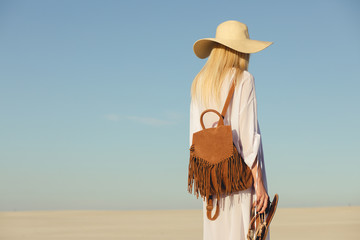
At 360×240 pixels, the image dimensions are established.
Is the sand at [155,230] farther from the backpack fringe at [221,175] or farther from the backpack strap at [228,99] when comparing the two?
the backpack strap at [228,99]

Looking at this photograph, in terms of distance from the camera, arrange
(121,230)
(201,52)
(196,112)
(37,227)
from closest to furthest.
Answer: (196,112), (201,52), (121,230), (37,227)

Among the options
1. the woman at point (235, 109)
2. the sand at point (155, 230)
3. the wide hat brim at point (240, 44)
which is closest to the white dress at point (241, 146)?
the woman at point (235, 109)

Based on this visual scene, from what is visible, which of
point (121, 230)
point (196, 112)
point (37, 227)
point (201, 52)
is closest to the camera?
point (196, 112)

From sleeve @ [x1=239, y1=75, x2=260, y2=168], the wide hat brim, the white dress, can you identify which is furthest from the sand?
sleeve @ [x1=239, y1=75, x2=260, y2=168]

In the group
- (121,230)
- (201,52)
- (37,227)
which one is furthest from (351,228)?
(201,52)

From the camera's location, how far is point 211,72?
408cm

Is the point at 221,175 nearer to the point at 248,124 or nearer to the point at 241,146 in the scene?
the point at 241,146

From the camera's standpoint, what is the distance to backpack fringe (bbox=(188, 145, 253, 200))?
381cm

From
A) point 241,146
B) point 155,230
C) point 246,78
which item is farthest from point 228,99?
point 155,230

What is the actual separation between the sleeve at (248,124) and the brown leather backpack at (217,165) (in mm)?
82

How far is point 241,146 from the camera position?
3.94 metres

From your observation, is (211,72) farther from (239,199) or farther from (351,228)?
(351,228)

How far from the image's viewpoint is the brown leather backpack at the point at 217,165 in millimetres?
3816

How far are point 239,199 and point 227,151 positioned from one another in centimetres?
41
